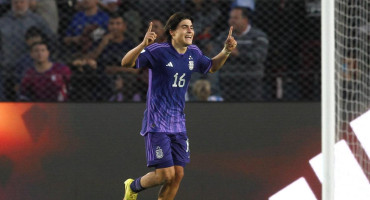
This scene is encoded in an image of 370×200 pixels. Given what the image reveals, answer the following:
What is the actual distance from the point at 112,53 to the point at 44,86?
79 cm

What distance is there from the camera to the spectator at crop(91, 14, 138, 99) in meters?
8.43

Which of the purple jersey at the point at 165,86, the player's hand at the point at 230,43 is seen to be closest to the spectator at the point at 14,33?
the purple jersey at the point at 165,86

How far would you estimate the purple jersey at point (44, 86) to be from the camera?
8391 millimetres

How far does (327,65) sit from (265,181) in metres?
2.69

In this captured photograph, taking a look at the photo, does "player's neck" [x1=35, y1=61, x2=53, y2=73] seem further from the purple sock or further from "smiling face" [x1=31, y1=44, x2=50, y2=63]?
the purple sock

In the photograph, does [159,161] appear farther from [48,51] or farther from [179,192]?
[48,51]

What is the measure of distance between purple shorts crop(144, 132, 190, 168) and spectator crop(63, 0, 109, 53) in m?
2.09

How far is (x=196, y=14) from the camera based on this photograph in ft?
28.7

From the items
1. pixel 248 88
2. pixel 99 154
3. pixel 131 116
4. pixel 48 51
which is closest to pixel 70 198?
pixel 99 154

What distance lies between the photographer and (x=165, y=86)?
6.88 metres

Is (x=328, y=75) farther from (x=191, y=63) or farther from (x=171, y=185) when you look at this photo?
(x=171, y=185)

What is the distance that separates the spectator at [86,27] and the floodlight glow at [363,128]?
2.82 m

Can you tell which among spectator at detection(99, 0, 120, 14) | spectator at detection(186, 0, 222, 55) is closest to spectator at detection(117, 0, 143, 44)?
spectator at detection(99, 0, 120, 14)

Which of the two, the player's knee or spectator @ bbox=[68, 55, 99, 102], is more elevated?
spectator @ bbox=[68, 55, 99, 102]
